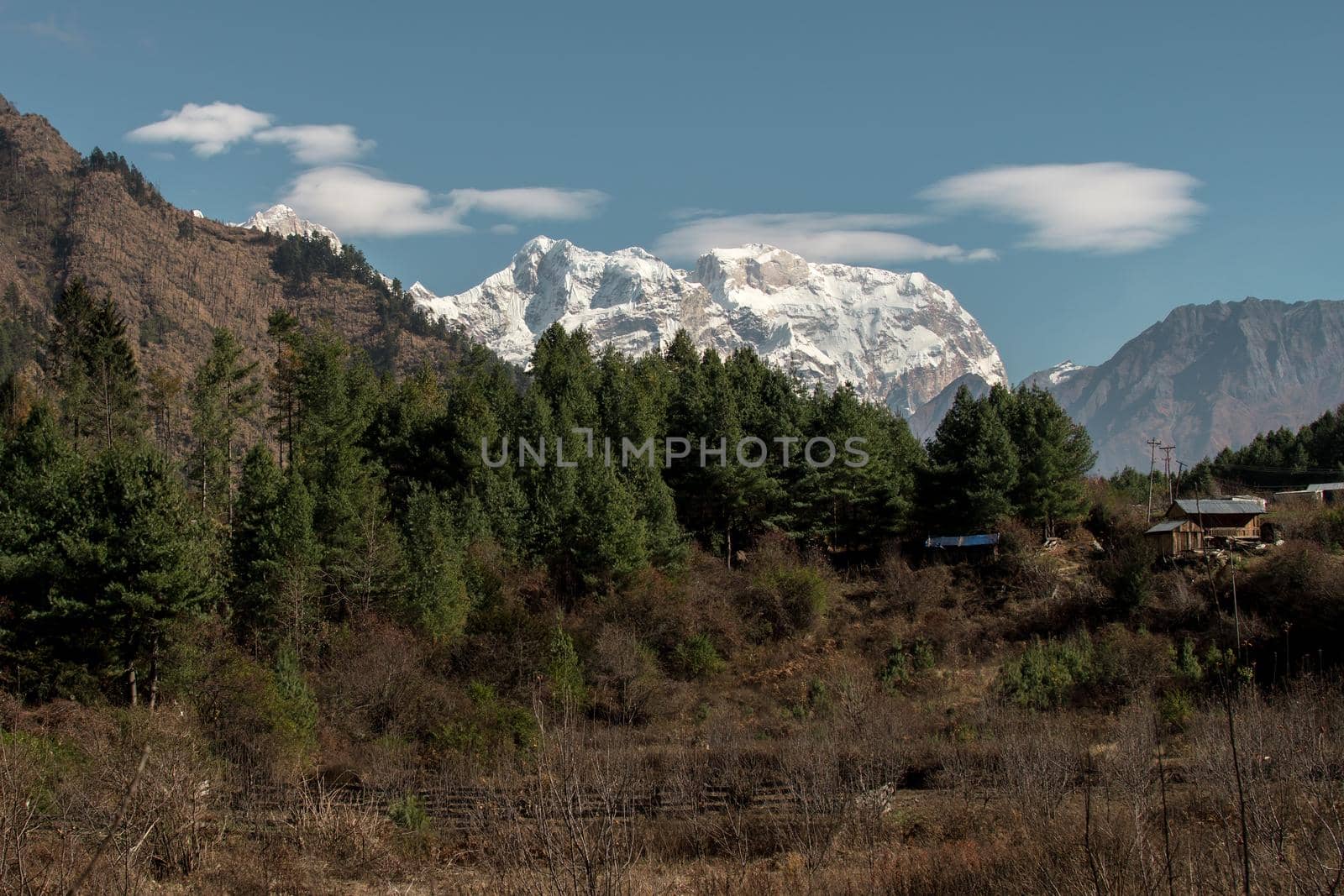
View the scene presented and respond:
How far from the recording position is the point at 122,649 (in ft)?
115

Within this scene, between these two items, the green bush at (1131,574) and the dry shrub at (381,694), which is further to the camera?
the green bush at (1131,574)

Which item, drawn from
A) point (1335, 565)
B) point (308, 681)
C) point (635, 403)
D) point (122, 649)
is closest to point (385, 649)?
point (308, 681)

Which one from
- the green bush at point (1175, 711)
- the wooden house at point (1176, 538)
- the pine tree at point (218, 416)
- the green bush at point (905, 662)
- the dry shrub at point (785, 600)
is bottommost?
the green bush at point (1175, 711)

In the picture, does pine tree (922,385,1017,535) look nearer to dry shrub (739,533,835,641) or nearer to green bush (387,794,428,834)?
dry shrub (739,533,835,641)

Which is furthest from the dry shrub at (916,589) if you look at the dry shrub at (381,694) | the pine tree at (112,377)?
the pine tree at (112,377)

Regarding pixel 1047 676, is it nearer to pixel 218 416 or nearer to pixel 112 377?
pixel 218 416

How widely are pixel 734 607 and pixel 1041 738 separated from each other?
2384cm

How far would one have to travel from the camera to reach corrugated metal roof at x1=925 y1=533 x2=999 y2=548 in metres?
55.0

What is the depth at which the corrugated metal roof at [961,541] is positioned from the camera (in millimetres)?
55031

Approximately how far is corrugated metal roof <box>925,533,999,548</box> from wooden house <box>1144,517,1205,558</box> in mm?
7657

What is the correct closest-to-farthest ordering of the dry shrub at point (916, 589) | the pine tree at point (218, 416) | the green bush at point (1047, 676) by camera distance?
the green bush at point (1047, 676), the dry shrub at point (916, 589), the pine tree at point (218, 416)

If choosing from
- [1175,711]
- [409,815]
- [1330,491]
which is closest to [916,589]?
[1175,711]

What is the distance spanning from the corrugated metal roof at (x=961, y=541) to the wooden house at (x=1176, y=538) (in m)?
7.66

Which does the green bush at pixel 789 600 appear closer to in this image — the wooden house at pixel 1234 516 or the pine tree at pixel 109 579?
the wooden house at pixel 1234 516
